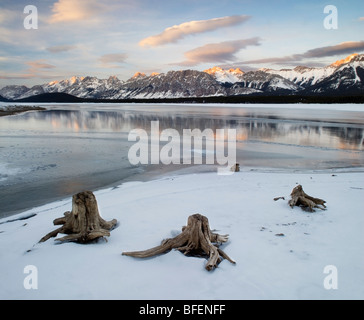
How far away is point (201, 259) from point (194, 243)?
1.21ft

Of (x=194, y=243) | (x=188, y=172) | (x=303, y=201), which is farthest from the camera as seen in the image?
(x=188, y=172)

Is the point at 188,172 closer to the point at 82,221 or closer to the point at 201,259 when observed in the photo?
the point at 82,221

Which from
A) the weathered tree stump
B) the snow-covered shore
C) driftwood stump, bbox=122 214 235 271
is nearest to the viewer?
the snow-covered shore

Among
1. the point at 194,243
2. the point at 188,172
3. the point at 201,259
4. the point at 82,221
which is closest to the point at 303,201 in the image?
the point at 194,243

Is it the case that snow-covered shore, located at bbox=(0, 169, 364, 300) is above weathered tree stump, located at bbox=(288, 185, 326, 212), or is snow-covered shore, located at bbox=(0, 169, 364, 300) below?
below

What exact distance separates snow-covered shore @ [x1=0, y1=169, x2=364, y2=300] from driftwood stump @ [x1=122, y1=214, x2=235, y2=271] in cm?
14

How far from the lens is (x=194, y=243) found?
4.83 m

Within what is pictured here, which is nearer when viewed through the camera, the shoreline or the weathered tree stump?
the weathered tree stump

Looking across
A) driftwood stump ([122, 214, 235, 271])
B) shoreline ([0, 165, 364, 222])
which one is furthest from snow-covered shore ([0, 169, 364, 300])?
shoreline ([0, 165, 364, 222])

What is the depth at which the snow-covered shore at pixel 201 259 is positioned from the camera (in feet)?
12.2

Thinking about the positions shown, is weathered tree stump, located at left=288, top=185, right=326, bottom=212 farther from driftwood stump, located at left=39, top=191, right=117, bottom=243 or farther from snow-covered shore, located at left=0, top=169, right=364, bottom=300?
driftwood stump, located at left=39, top=191, right=117, bottom=243

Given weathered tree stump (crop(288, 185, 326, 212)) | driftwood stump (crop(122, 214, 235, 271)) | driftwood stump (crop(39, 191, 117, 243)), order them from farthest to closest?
weathered tree stump (crop(288, 185, 326, 212)) → driftwood stump (crop(39, 191, 117, 243)) → driftwood stump (crop(122, 214, 235, 271))

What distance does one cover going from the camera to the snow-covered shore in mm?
3729
